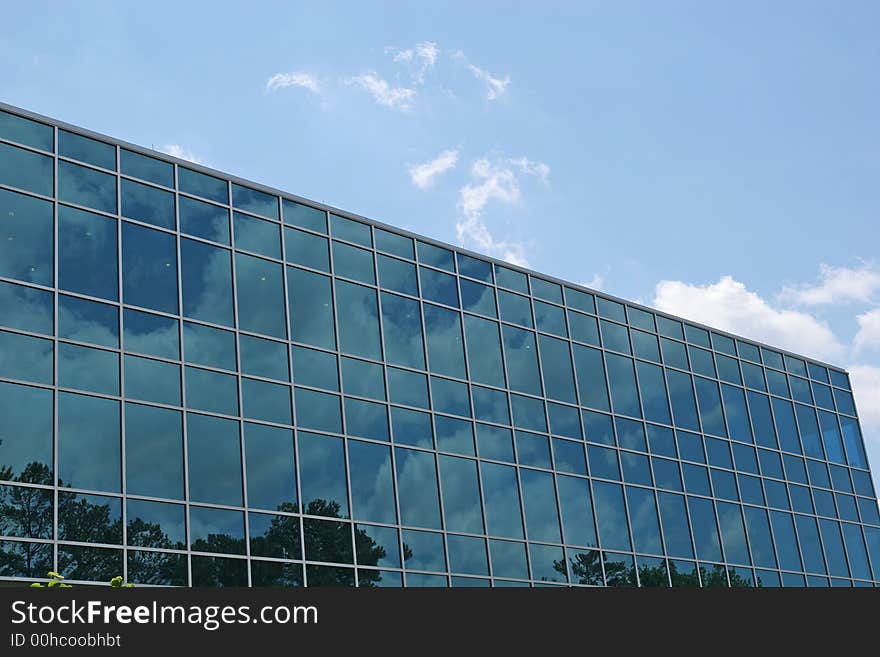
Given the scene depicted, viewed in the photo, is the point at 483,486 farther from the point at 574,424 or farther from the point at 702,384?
the point at 702,384

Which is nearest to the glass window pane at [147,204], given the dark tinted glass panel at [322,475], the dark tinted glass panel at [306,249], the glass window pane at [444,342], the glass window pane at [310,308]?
the dark tinted glass panel at [306,249]

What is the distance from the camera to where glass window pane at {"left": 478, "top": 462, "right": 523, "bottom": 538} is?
33156mm

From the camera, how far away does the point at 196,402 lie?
28016 mm

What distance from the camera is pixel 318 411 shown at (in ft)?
100

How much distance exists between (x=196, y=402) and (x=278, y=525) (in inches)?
147

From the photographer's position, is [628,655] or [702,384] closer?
[628,655]

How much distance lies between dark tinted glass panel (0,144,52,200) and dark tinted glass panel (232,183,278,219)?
5480mm

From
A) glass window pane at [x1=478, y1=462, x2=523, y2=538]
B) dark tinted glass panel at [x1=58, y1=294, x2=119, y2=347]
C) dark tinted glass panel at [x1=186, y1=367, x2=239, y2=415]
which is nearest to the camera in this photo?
dark tinted glass panel at [x1=58, y1=294, x2=119, y2=347]

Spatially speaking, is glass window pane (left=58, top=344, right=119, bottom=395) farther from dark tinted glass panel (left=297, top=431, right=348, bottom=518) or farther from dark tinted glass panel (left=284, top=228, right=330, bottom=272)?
dark tinted glass panel (left=284, top=228, right=330, bottom=272)

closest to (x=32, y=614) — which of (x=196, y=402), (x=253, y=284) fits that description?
(x=196, y=402)

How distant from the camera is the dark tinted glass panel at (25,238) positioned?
85.7 ft

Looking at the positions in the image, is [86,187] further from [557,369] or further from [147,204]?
[557,369]

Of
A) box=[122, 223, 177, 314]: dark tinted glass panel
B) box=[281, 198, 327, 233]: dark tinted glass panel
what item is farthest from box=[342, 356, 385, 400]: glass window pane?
box=[122, 223, 177, 314]: dark tinted glass panel

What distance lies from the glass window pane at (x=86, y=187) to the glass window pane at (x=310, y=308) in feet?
18.0
